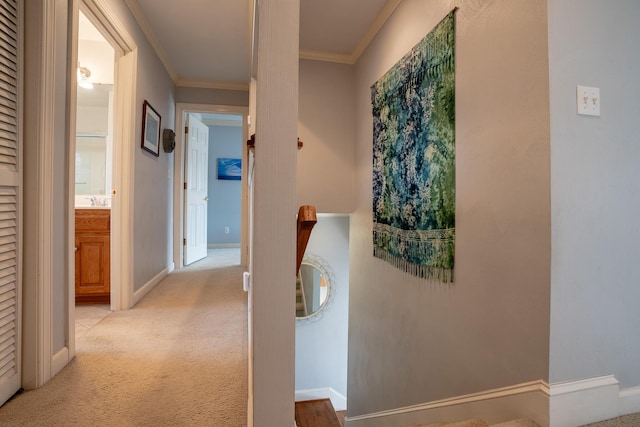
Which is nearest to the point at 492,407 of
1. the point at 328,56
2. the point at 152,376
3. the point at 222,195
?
the point at 152,376

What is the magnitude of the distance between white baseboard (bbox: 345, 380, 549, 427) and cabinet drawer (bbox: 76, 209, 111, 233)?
2711 mm

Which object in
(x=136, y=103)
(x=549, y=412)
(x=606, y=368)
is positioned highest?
(x=136, y=103)

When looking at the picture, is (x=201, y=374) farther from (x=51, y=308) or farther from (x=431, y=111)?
(x=431, y=111)

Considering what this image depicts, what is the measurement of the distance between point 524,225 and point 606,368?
2.26 ft

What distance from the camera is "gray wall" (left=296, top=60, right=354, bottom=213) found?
3.41 m

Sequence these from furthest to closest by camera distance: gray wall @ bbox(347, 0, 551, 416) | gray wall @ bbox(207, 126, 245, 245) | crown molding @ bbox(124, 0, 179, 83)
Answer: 1. gray wall @ bbox(207, 126, 245, 245)
2. crown molding @ bbox(124, 0, 179, 83)
3. gray wall @ bbox(347, 0, 551, 416)

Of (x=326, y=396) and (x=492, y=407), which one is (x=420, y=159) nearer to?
(x=492, y=407)

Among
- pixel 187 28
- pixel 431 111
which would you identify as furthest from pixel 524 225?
pixel 187 28

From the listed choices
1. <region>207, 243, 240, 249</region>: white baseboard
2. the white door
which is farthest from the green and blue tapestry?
<region>207, 243, 240, 249</region>: white baseboard

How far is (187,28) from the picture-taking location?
115 inches

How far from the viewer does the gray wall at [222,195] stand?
6.43 m

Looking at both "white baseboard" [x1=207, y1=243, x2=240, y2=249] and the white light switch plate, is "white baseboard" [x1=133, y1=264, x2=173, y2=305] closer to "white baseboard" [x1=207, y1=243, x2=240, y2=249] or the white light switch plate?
"white baseboard" [x1=207, y1=243, x2=240, y2=249]

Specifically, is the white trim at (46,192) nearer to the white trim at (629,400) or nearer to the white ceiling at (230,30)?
the white ceiling at (230,30)

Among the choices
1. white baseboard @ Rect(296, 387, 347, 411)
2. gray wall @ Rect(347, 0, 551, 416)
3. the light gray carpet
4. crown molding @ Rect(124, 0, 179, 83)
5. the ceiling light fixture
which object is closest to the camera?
the light gray carpet
